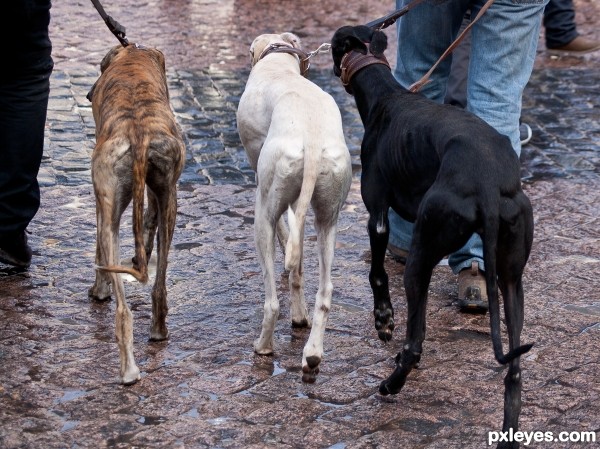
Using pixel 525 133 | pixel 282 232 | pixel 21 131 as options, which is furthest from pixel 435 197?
pixel 525 133

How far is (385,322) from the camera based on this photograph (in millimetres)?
4809

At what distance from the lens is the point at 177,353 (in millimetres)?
4734

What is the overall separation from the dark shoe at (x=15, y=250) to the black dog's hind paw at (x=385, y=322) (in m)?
1.95

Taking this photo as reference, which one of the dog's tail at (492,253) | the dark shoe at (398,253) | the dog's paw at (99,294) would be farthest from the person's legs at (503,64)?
Answer: the dog's paw at (99,294)

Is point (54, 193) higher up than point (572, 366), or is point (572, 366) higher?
point (572, 366)

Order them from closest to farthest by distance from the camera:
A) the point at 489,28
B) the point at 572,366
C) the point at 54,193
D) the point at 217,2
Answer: the point at 572,366
the point at 489,28
the point at 54,193
the point at 217,2

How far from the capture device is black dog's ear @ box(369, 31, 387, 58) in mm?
5020

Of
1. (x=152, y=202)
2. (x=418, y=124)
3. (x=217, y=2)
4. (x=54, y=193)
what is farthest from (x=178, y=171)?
(x=217, y=2)

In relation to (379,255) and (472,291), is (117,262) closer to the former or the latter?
(379,255)


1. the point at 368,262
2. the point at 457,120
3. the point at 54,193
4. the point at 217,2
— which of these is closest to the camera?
the point at 457,120

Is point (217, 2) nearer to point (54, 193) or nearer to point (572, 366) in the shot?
point (54, 193)

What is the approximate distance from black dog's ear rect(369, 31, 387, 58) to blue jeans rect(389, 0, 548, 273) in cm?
48

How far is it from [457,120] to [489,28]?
1125mm

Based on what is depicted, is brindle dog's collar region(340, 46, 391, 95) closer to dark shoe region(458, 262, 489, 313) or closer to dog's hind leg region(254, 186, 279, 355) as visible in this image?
dog's hind leg region(254, 186, 279, 355)
